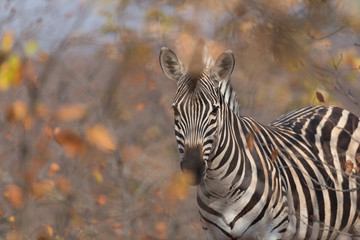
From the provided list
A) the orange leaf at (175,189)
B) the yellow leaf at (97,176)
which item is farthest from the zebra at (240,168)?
the yellow leaf at (97,176)

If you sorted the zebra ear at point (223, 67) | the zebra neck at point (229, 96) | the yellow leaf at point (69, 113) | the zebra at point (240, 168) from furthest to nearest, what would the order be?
the zebra neck at point (229, 96)
the zebra ear at point (223, 67)
the zebra at point (240, 168)
the yellow leaf at point (69, 113)

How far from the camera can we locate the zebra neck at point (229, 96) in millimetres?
5461

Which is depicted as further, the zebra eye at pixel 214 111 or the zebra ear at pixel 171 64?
the zebra ear at pixel 171 64

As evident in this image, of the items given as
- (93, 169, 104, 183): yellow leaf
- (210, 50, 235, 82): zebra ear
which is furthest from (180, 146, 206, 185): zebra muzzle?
(93, 169, 104, 183): yellow leaf

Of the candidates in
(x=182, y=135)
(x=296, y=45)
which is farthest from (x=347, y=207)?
(x=296, y=45)

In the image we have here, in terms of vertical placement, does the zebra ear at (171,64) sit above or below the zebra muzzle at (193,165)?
above

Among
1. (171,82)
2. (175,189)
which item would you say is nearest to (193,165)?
(175,189)

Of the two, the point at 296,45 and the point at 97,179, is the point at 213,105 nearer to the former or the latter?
the point at 97,179

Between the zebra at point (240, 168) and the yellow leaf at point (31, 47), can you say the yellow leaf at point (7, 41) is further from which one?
the zebra at point (240, 168)

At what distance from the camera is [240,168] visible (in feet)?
17.1

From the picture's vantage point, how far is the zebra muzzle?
4457 mm

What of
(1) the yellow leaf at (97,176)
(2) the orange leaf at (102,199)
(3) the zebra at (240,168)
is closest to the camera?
(3) the zebra at (240,168)

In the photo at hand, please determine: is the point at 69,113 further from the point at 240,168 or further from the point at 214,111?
the point at 240,168

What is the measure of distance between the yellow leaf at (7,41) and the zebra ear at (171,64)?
2.47 m
